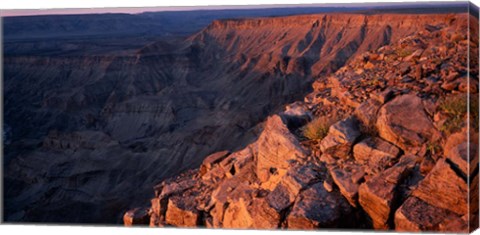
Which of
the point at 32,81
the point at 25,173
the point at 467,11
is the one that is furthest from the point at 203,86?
the point at 467,11

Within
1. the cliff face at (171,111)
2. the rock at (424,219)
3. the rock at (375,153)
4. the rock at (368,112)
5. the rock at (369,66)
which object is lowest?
the cliff face at (171,111)

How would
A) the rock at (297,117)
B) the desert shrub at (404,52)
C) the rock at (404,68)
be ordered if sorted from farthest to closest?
the desert shrub at (404,52), the rock at (297,117), the rock at (404,68)

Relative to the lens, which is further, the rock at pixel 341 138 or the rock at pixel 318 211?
the rock at pixel 341 138

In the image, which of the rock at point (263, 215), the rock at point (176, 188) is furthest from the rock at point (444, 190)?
the rock at point (176, 188)

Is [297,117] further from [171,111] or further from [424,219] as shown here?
[171,111]

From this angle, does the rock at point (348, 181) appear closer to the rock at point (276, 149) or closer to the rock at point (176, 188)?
the rock at point (276, 149)
